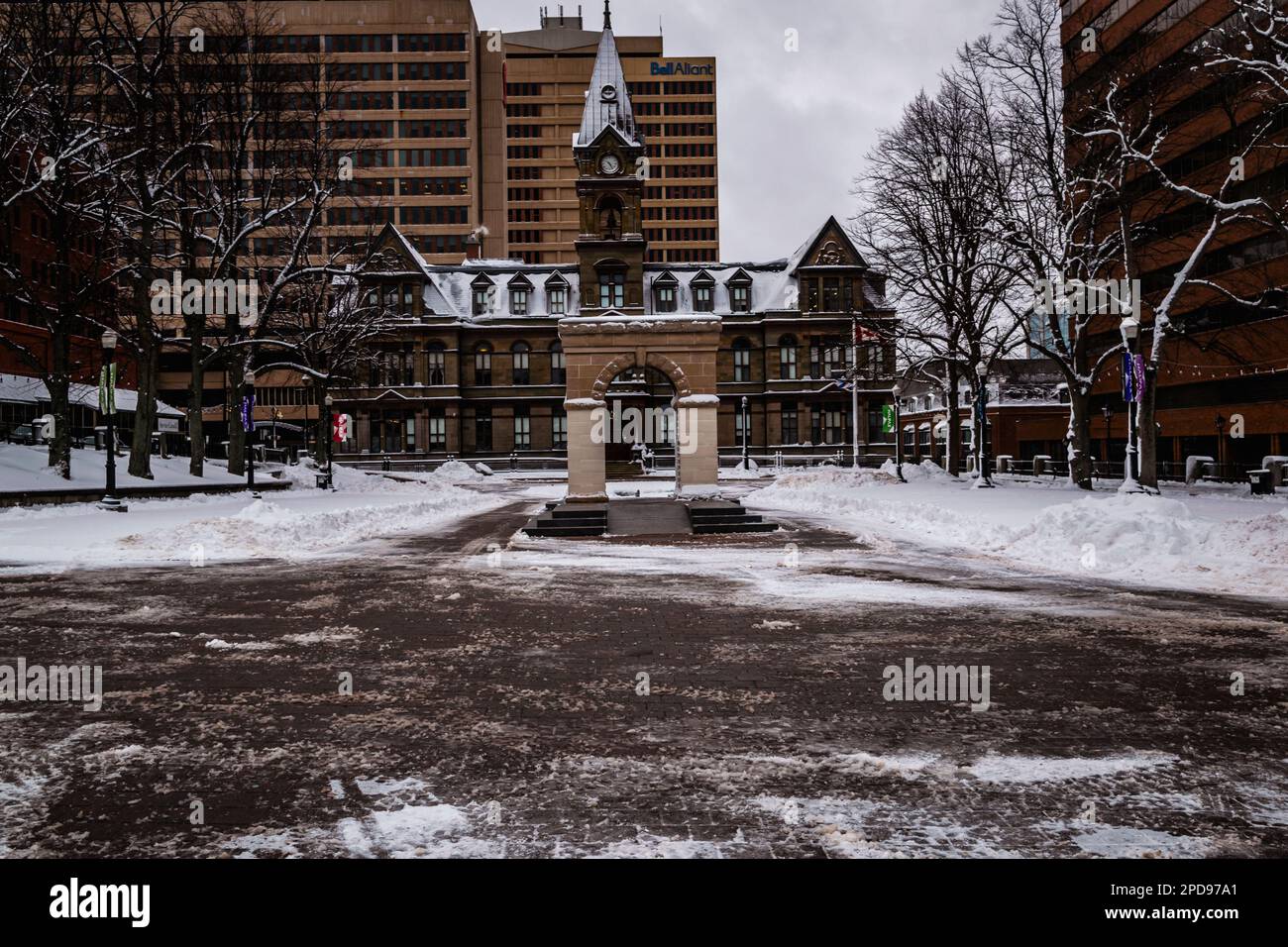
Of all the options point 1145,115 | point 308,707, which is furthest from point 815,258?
point 308,707

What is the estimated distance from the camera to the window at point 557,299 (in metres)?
72.0

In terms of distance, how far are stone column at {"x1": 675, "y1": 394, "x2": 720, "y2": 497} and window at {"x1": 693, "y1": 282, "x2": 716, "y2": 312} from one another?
45.6 meters

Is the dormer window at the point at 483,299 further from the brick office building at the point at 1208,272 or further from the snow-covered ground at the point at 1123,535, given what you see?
the snow-covered ground at the point at 1123,535

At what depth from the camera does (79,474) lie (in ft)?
99.5

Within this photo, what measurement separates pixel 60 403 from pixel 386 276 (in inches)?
1644

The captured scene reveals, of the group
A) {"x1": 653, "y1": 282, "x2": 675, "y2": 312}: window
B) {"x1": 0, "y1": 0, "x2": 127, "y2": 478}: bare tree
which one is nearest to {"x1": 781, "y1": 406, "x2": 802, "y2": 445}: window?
{"x1": 653, "y1": 282, "x2": 675, "y2": 312}: window

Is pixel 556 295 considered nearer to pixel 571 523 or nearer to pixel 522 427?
pixel 522 427

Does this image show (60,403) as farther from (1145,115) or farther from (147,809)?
(1145,115)

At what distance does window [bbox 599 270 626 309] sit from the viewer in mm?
67375

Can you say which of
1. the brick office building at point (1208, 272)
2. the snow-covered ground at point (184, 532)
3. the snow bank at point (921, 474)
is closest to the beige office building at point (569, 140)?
the brick office building at point (1208, 272)

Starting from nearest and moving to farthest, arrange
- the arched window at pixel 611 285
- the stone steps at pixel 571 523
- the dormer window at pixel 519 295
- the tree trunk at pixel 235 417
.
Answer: the stone steps at pixel 571 523 < the tree trunk at pixel 235 417 < the arched window at pixel 611 285 < the dormer window at pixel 519 295

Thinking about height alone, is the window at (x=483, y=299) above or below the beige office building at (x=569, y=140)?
below

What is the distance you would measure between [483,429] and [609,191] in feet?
67.3

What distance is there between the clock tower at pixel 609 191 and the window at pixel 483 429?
11983mm
